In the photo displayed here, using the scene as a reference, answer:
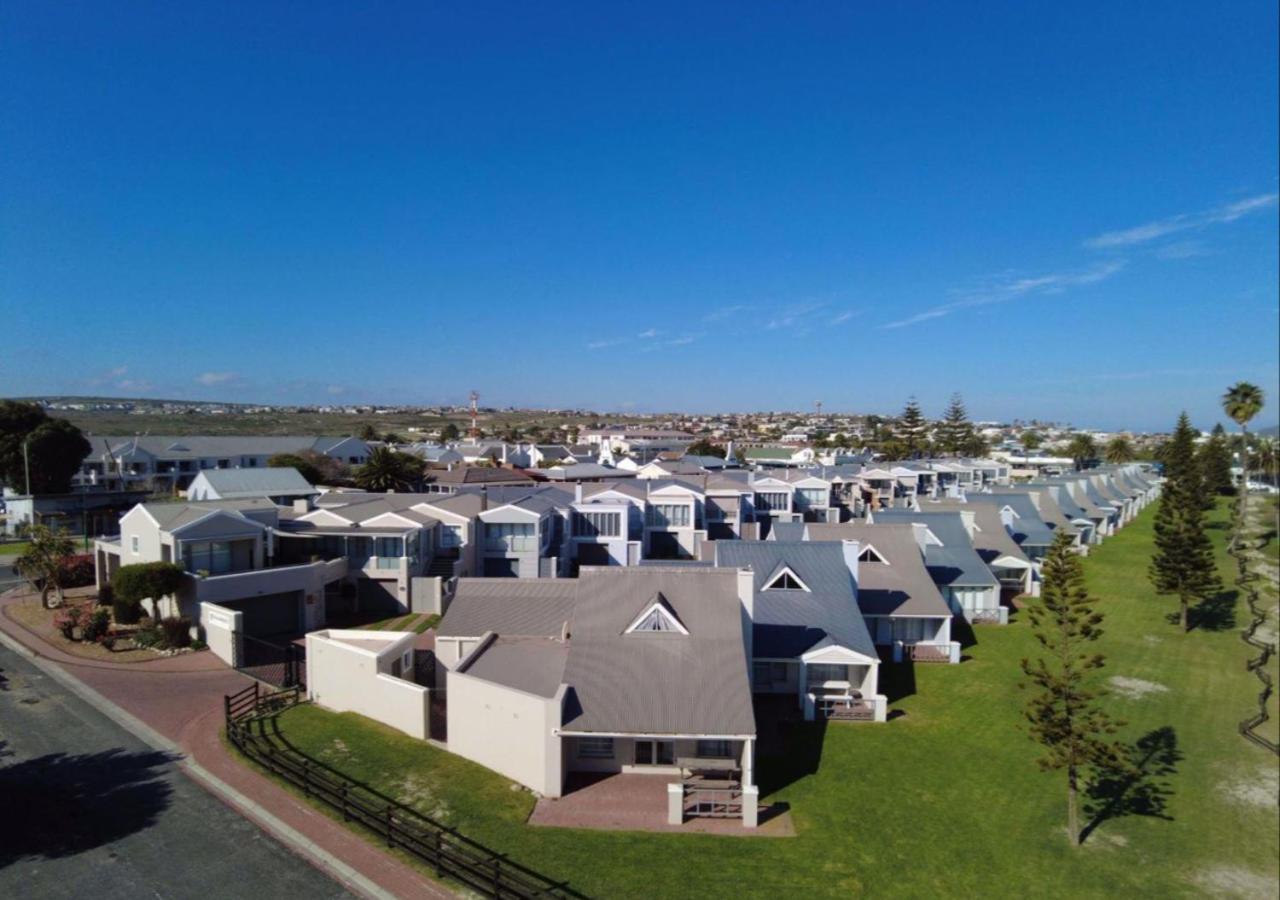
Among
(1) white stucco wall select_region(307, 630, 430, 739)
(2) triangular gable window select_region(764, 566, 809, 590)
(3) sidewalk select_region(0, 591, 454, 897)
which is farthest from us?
(2) triangular gable window select_region(764, 566, 809, 590)

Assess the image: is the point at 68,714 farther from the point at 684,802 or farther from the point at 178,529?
the point at 684,802

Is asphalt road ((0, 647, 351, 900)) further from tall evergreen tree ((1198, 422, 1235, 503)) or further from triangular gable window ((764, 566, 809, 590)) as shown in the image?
tall evergreen tree ((1198, 422, 1235, 503))

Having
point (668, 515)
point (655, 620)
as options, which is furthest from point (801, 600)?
point (668, 515)

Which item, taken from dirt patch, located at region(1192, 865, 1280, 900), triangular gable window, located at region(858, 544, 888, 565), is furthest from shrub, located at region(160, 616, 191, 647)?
dirt patch, located at region(1192, 865, 1280, 900)

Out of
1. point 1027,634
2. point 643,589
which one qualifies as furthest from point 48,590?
point 1027,634

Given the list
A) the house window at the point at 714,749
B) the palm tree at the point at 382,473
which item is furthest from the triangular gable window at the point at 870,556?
the palm tree at the point at 382,473

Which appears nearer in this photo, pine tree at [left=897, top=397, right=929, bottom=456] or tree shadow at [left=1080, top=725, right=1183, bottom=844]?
tree shadow at [left=1080, top=725, right=1183, bottom=844]
